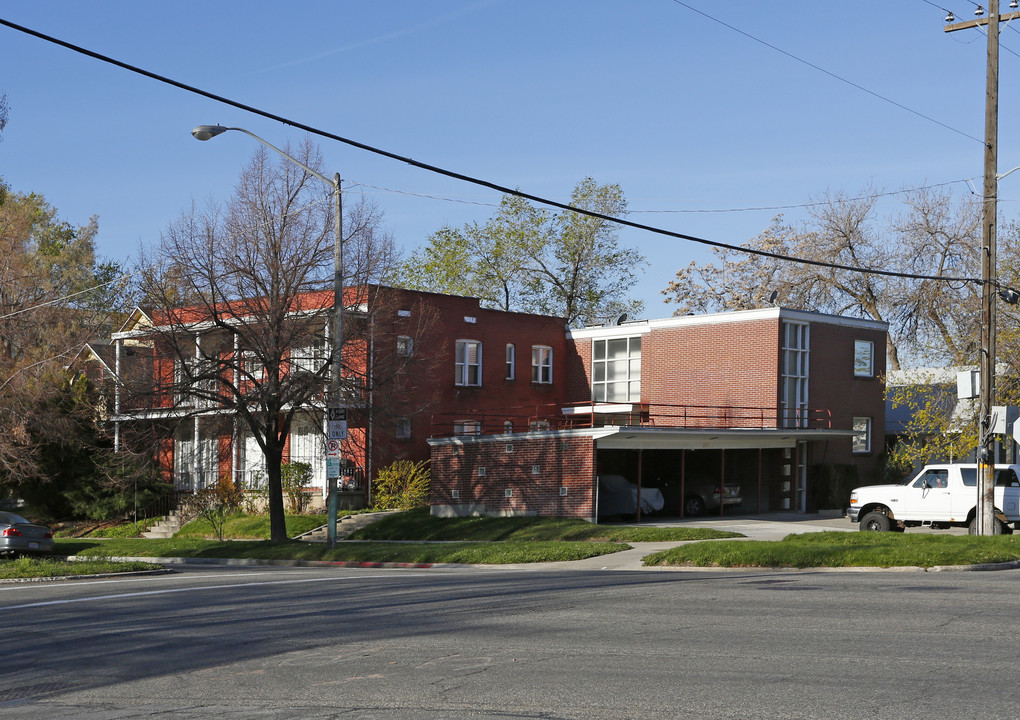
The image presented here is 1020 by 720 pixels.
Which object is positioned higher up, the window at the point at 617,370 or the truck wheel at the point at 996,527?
the window at the point at 617,370

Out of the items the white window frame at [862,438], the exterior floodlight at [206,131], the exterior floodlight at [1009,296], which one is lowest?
the white window frame at [862,438]

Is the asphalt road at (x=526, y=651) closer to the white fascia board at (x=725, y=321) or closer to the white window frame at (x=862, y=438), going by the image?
the white fascia board at (x=725, y=321)

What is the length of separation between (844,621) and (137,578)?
46.5 feet

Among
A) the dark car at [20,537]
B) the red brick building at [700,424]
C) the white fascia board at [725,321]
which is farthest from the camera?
the white fascia board at [725,321]

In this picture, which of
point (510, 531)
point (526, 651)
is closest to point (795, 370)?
point (510, 531)

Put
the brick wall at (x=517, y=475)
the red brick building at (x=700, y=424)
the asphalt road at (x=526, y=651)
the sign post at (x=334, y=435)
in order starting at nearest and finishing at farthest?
the asphalt road at (x=526, y=651) < the sign post at (x=334, y=435) < the brick wall at (x=517, y=475) < the red brick building at (x=700, y=424)

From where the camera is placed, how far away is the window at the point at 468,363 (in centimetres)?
4250

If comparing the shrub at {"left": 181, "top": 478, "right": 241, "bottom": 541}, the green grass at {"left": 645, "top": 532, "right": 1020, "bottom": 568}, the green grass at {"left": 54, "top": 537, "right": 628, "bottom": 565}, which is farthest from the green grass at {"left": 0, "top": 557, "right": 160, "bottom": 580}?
the shrub at {"left": 181, "top": 478, "right": 241, "bottom": 541}

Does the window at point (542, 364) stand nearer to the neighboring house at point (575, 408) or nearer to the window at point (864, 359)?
the neighboring house at point (575, 408)

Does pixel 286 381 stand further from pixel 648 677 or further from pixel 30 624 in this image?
pixel 648 677

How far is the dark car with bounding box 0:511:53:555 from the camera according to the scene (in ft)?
91.0

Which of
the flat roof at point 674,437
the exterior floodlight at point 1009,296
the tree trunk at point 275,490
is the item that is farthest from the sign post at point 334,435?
the exterior floodlight at point 1009,296

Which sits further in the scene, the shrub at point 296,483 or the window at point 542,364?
the window at point 542,364

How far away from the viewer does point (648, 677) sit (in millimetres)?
9188
